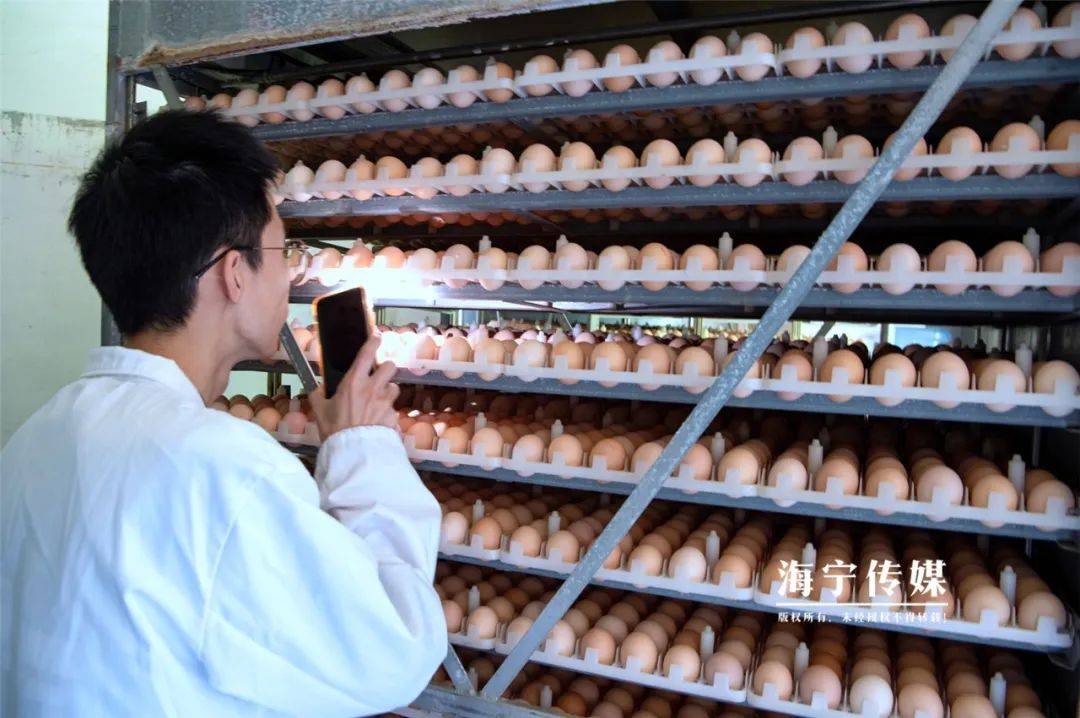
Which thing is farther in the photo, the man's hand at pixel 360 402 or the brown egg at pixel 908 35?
the brown egg at pixel 908 35

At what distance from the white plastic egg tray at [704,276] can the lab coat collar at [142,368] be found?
37.2 inches

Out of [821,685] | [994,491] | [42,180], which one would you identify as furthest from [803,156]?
[42,180]

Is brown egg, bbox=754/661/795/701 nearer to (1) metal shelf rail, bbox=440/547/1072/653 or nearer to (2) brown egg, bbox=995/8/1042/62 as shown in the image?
(1) metal shelf rail, bbox=440/547/1072/653

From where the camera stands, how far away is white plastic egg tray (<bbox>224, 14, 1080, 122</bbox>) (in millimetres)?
1507

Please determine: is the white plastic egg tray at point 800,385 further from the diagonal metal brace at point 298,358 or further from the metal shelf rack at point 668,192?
the diagonal metal brace at point 298,358

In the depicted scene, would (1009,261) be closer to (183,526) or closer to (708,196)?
(708,196)

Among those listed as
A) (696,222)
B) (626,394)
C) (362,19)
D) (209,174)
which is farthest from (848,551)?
(362,19)

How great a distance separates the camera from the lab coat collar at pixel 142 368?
1.10 meters

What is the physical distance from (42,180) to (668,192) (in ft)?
13.9

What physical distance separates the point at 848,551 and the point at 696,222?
47.2 inches

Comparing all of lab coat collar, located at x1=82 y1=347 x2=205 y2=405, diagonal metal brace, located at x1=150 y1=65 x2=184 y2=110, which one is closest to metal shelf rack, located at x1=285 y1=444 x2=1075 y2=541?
lab coat collar, located at x1=82 y1=347 x2=205 y2=405

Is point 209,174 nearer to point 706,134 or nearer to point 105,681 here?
point 105,681

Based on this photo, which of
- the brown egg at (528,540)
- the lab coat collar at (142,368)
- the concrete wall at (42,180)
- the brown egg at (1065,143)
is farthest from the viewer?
the concrete wall at (42,180)

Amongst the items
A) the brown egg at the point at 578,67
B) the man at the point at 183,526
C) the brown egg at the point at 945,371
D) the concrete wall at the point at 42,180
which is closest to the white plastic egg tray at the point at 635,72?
the brown egg at the point at 578,67
